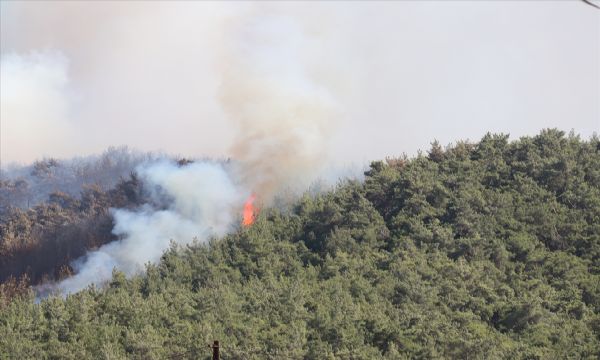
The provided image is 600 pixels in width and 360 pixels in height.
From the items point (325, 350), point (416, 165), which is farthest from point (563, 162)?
point (325, 350)

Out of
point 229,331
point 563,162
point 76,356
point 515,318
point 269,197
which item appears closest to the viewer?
point 76,356

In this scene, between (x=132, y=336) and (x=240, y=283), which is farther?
(x=240, y=283)

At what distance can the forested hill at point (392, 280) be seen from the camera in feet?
274

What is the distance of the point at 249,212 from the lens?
13000 cm

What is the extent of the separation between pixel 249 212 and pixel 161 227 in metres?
13.3

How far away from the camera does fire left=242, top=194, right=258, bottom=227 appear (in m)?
124

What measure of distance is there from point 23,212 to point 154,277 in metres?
79.8

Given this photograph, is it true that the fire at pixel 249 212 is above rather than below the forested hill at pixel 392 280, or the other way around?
above

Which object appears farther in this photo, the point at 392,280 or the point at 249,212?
the point at 249,212

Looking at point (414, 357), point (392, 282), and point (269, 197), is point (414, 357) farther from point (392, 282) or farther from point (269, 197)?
point (269, 197)

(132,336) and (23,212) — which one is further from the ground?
(23,212)

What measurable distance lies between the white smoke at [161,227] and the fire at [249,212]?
1262 mm

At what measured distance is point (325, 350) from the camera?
81.7m

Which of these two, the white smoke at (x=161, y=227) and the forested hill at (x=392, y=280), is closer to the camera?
the forested hill at (x=392, y=280)
